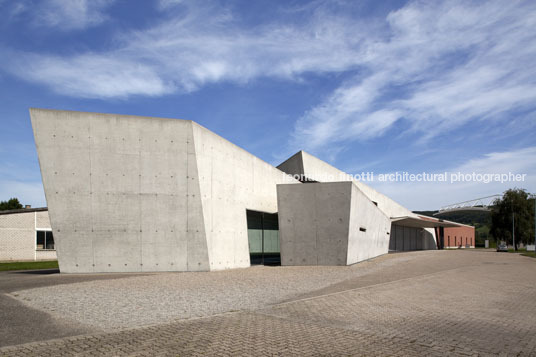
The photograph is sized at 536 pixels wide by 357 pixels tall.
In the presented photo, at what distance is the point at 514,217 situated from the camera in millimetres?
55281

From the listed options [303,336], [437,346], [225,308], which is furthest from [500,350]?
[225,308]

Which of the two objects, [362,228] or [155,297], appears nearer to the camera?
[155,297]

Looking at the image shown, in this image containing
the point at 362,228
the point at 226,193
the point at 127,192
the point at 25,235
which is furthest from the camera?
the point at 25,235

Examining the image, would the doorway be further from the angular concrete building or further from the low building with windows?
the low building with windows

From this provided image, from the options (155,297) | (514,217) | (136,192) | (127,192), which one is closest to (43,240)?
(127,192)

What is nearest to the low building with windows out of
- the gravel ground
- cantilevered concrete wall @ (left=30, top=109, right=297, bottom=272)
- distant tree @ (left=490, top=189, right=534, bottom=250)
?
cantilevered concrete wall @ (left=30, top=109, right=297, bottom=272)

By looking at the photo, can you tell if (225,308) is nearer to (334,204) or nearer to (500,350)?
(500,350)

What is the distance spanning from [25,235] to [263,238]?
21298mm

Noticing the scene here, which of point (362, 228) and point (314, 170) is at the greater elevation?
point (314, 170)

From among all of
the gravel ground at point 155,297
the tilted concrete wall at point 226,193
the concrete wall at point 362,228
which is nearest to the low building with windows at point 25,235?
the tilted concrete wall at point 226,193

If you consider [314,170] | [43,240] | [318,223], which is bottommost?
[43,240]

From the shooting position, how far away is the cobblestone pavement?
5.07 metres

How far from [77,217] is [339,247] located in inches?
481

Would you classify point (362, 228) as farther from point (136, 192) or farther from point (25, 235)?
point (25, 235)
